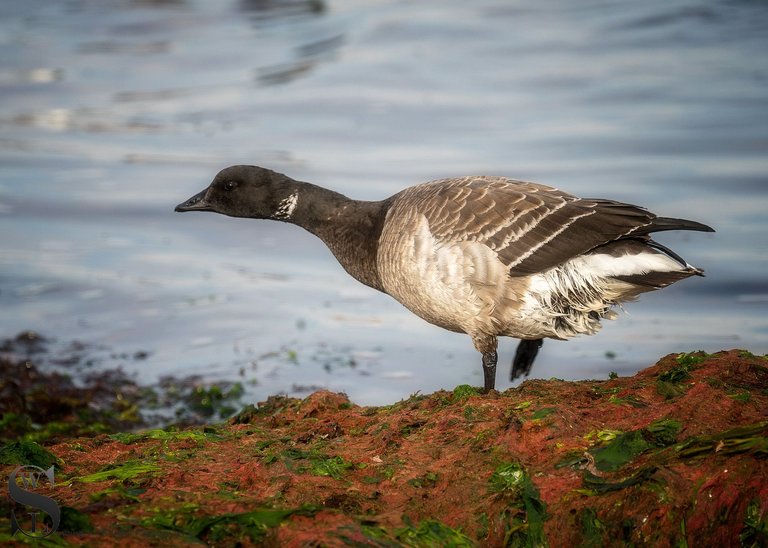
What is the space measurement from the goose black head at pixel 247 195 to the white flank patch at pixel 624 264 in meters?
2.87

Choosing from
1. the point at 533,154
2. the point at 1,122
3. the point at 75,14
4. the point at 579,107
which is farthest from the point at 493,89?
the point at 75,14

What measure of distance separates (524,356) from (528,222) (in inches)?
66.4

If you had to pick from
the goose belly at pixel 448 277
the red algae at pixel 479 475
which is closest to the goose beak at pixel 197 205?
the goose belly at pixel 448 277

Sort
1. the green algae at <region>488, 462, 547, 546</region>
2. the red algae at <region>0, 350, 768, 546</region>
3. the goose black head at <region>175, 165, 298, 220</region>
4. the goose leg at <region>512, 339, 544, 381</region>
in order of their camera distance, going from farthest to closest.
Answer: the goose black head at <region>175, 165, 298, 220</region> < the goose leg at <region>512, 339, 544, 381</region> < the green algae at <region>488, 462, 547, 546</region> < the red algae at <region>0, 350, 768, 546</region>

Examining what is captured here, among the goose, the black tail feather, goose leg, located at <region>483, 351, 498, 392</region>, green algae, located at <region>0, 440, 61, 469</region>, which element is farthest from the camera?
goose leg, located at <region>483, 351, 498, 392</region>

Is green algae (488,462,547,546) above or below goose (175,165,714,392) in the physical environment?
below

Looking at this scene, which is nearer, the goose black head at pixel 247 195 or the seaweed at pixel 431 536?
the seaweed at pixel 431 536

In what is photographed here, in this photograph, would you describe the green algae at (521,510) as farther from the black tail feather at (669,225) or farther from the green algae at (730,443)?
the black tail feather at (669,225)

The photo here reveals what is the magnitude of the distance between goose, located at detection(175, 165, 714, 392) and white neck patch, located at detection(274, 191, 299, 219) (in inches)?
55.8

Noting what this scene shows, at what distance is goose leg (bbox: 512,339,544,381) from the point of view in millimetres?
8914

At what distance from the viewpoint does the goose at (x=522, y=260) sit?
752 centimetres

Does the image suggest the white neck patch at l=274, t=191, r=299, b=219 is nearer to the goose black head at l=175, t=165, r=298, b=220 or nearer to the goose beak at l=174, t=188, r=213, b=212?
the goose black head at l=175, t=165, r=298, b=220

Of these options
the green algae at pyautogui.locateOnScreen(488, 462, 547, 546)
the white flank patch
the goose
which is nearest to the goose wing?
the goose

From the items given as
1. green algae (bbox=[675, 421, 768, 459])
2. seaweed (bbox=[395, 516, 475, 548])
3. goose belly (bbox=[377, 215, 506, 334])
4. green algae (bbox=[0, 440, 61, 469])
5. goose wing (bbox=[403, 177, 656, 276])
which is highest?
goose wing (bbox=[403, 177, 656, 276])
